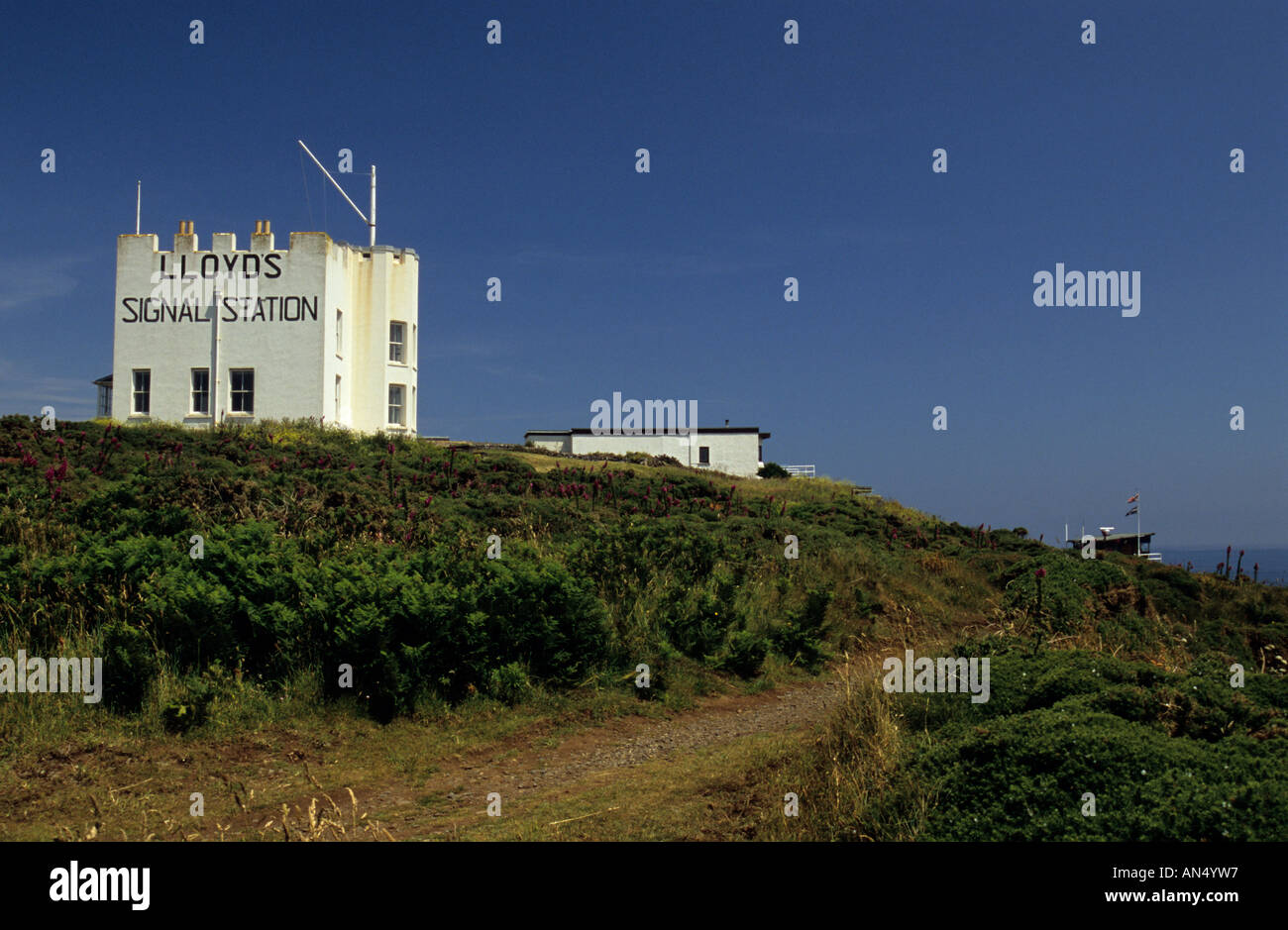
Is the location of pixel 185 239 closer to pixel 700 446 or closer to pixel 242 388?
pixel 242 388

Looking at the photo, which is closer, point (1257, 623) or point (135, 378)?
point (1257, 623)

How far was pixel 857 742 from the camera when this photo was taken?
562cm

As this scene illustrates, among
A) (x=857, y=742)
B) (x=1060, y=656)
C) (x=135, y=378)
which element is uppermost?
(x=135, y=378)

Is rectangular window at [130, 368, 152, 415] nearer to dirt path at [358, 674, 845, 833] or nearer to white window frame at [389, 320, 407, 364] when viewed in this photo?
white window frame at [389, 320, 407, 364]

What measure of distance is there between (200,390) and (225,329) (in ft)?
7.08

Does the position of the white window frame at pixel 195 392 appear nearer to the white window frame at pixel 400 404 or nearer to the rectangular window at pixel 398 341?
the white window frame at pixel 400 404

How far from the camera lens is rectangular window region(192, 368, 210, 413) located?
99.9 ft

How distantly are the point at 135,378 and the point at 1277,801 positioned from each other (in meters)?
33.4

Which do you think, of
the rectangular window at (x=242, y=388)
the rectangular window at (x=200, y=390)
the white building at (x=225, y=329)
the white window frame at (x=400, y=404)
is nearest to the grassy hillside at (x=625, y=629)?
the white building at (x=225, y=329)

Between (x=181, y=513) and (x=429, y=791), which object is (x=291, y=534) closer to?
(x=181, y=513)

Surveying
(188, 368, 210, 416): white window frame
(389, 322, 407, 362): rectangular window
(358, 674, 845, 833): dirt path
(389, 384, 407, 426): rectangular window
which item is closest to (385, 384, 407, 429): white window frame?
(389, 384, 407, 426): rectangular window

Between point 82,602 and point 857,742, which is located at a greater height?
point 82,602

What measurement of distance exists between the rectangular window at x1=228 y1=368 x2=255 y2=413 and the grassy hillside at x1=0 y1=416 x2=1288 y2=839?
1366cm

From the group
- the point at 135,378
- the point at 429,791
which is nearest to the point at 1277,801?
the point at 429,791
